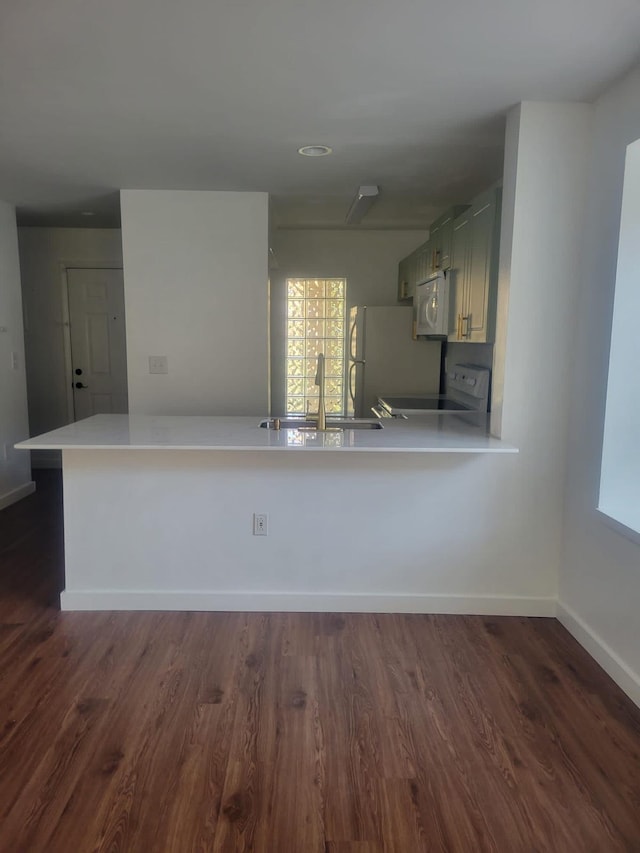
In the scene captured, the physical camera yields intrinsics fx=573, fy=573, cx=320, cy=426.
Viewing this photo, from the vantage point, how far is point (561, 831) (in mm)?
1550

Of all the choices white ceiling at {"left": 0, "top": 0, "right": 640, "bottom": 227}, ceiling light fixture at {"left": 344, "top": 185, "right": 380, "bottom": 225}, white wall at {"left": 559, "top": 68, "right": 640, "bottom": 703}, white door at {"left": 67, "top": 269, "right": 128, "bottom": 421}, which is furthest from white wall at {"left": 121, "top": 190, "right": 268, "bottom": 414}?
white wall at {"left": 559, "top": 68, "right": 640, "bottom": 703}

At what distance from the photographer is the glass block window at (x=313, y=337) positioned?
216 inches

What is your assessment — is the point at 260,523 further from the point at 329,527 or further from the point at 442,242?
the point at 442,242

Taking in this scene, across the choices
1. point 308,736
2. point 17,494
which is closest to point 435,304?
point 308,736

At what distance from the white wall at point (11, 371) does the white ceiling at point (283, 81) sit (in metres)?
0.92

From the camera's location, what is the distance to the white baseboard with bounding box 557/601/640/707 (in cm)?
212

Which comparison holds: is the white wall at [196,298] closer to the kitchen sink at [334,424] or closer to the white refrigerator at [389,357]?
the kitchen sink at [334,424]

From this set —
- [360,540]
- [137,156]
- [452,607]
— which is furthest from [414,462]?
[137,156]

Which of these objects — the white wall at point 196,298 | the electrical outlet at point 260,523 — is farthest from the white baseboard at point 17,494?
the electrical outlet at point 260,523

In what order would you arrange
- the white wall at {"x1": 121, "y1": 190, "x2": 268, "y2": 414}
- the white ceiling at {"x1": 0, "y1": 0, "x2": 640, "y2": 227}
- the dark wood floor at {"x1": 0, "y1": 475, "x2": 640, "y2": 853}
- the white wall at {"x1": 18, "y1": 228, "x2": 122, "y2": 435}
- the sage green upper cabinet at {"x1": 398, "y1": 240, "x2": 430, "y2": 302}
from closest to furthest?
the dark wood floor at {"x1": 0, "y1": 475, "x2": 640, "y2": 853}, the white ceiling at {"x1": 0, "y1": 0, "x2": 640, "y2": 227}, the white wall at {"x1": 121, "y1": 190, "x2": 268, "y2": 414}, the sage green upper cabinet at {"x1": 398, "y1": 240, "x2": 430, "y2": 302}, the white wall at {"x1": 18, "y1": 228, "x2": 122, "y2": 435}

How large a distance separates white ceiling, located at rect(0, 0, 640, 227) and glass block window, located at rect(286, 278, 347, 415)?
1.95m

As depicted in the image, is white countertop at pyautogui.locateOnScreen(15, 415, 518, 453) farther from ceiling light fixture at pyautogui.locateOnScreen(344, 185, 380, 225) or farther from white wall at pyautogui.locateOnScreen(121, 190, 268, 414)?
ceiling light fixture at pyautogui.locateOnScreen(344, 185, 380, 225)

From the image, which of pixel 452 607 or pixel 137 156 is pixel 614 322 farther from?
pixel 137 156

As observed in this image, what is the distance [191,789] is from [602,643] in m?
1.68
